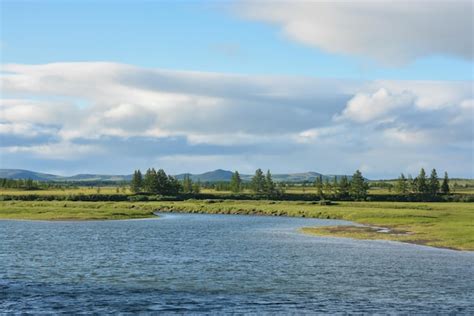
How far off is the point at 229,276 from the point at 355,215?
85532mm

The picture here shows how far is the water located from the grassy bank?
7.47m

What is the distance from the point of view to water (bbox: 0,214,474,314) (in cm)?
3984

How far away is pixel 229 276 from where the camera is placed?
2019 inches

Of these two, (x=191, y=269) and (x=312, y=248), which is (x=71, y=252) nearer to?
(x=191, y=269)

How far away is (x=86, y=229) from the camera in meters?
102

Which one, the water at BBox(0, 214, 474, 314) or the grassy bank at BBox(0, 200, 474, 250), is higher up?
the grassy bank at BBox(0, 200, 474, 250)

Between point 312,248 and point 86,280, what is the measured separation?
3233 centimetres

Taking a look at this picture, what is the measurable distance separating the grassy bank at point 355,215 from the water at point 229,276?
7.47 m

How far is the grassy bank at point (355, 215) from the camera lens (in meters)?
84.9

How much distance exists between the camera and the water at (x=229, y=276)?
131 feet

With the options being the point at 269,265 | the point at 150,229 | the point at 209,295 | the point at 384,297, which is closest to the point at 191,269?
the point at 269,265

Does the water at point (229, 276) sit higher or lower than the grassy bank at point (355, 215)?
lower

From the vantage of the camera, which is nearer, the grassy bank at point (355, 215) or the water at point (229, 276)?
the water at point (229, 276)

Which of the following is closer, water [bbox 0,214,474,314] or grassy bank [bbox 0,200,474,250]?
water [bbox 0,214,474,314]
